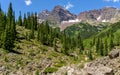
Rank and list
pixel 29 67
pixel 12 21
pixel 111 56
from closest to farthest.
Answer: pixel 111 56 < pixel 29 67 < pixel 12 21

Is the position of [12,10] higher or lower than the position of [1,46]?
higher

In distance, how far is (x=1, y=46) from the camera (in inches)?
4574

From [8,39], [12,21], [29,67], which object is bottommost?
[29,67]

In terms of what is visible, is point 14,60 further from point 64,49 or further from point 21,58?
point 64,49

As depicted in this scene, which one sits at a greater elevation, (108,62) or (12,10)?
(12,10)

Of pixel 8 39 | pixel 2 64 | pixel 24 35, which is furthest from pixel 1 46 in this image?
pixel 24 35

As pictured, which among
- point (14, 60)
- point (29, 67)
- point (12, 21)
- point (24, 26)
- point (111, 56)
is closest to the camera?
point (111, 56)

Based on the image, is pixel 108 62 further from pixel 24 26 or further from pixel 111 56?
pixel 24 26

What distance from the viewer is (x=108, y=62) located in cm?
5925

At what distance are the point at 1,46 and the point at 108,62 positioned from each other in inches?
2584

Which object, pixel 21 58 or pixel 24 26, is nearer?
pixel 21 58

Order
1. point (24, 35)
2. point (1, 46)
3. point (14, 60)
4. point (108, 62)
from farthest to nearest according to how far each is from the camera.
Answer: point (24, 35) < point (1, 46) < point (14, 60) < point (108, 62)

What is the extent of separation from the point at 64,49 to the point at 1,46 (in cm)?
4545

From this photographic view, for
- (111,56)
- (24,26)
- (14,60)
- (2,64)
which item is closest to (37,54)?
(14,60)
